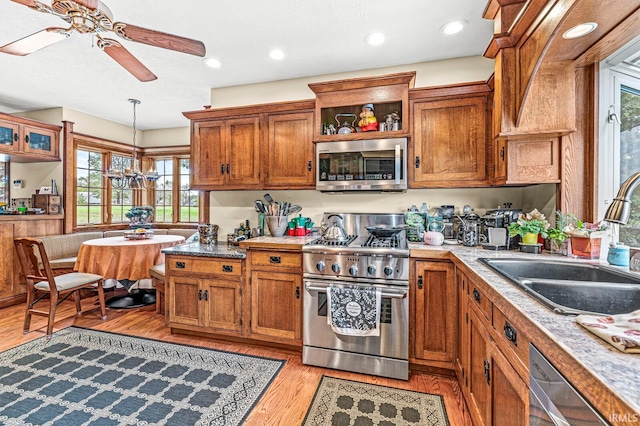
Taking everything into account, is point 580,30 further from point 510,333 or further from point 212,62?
point 212,62

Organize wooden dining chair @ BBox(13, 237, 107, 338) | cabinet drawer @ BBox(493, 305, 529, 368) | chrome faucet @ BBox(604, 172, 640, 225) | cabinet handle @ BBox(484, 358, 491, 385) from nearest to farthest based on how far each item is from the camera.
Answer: cabinet drawer @ BBox(493, 305, 529, 368) → chrome faucet @ BBox(604, 172, 640, 225) → cabinet handle @ BBox(484, 358, 491, 385) → wooden dining chair @ BBox(13, 237, 107, 338)

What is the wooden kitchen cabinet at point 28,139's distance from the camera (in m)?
3.85

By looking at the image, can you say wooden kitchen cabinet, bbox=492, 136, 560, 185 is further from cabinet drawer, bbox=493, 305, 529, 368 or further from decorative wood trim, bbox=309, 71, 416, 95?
cabinet drawer, bbox=493, 305, 529, 368

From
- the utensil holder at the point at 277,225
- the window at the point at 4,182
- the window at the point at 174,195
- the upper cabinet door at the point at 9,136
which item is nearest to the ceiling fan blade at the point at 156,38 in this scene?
the utensil holder at the point at 277,225

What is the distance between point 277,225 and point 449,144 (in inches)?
68.6

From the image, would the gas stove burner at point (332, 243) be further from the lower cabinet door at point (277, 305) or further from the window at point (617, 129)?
the window at point (617, 129)

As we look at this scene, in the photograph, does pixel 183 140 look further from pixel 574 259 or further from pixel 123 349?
pixel 574 259

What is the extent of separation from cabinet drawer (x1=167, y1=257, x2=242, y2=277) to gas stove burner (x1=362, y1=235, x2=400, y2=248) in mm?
1156

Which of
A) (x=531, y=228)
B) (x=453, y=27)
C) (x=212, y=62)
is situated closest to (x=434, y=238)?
(x=531, y=228)

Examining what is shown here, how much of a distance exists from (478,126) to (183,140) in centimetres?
493

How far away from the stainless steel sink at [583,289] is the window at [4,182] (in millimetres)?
6518

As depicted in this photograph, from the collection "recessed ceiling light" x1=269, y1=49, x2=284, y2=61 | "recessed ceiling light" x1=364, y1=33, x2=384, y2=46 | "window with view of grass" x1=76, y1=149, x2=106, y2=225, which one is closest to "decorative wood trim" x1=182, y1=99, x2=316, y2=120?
"recessed ceiling light" x1=269, y1=49, x2=284, y2=61

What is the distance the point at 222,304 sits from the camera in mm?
2715

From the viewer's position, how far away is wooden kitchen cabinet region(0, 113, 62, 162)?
3852mm
